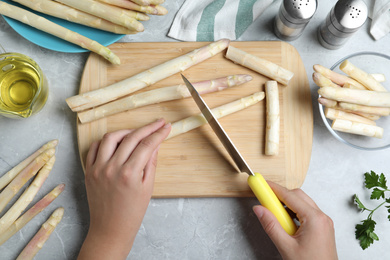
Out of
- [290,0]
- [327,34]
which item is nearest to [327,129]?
[327,34]

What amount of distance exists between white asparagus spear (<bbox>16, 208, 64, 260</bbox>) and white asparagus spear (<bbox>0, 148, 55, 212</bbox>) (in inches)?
9.2

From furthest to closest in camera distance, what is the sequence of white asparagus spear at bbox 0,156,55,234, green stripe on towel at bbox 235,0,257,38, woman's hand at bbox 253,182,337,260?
green stripe on towel at bbox 235,0,257,38 → white asparagus spear at bbox 0,156,55,234 → woman's hand at bbox 253,182,337,260

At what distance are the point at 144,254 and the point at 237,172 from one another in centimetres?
69

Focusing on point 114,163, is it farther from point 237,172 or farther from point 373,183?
point 373,183

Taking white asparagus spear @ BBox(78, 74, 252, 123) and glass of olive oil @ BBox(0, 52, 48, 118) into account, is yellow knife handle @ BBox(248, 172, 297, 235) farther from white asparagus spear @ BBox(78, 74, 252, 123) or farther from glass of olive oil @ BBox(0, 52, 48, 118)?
glass of olive oil @ BBox(0, 52, 48, 118)

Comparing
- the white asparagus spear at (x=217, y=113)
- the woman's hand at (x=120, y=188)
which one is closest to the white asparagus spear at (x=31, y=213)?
the woman's hand at (x=120, y=188)

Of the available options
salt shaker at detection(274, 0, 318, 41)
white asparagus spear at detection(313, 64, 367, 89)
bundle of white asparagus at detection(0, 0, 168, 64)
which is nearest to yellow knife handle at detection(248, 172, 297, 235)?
white asparagus spear at detection(313, 64, 367, 89)

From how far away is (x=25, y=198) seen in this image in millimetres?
1893

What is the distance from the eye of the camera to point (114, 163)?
1.75 m

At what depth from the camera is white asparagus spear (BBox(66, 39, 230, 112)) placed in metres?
1.89

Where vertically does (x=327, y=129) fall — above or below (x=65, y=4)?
below

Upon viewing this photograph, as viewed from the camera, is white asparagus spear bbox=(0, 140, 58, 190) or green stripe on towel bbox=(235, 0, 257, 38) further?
green stripe on towel bbox=(235, 0, 257, 38)

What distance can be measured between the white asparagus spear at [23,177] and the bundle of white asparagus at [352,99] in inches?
58.3

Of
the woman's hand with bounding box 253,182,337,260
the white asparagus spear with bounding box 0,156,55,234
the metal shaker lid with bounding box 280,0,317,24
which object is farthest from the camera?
the white asparagus spear with bounding box 0,156,55,234
